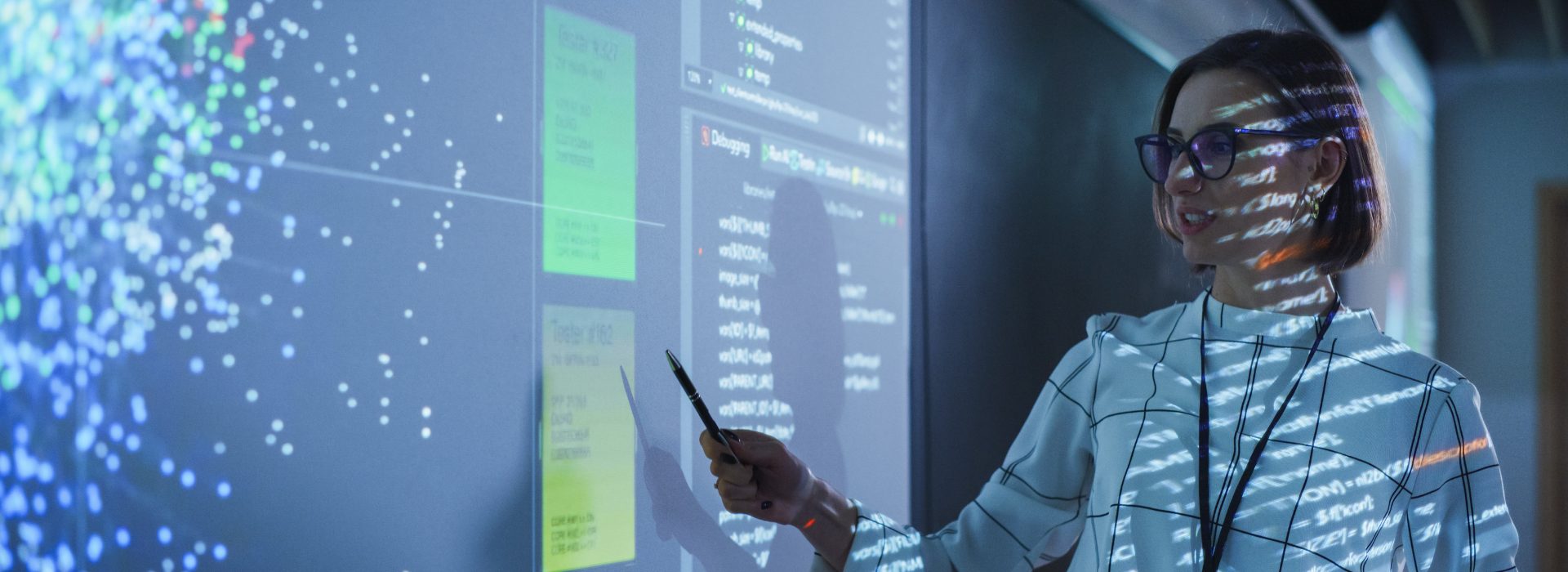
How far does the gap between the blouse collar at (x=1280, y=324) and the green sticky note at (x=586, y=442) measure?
680 mm

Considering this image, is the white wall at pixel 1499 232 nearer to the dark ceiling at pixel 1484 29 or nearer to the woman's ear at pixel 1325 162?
the dark ceiling at pixel 1484 29

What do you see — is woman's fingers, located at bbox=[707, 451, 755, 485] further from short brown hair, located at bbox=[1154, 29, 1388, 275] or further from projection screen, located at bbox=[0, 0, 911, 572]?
short brown hair, located at bbox=[1154, 29, 1388, 275]

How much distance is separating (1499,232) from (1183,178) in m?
4.80

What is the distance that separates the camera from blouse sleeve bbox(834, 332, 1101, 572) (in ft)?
3.78

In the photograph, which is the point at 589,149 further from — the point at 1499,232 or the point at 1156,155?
the point at 1499,232

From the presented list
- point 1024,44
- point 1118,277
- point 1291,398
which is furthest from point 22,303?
point 1118,277

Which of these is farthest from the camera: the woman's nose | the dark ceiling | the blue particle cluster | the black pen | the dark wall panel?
the dark ceiling

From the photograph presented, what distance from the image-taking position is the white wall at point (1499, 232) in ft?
15.3

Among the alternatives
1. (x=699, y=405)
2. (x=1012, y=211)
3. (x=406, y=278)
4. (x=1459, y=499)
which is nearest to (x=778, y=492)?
(x=699, y=405)

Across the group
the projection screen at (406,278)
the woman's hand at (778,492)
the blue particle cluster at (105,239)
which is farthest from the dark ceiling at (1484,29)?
the blue particle cluster at (105,239)

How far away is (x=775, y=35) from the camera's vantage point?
133cm

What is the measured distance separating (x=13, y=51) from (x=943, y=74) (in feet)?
4.44

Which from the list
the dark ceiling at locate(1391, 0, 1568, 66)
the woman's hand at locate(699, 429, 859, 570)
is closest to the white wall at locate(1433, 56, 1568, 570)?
the dark ceiling at locate(1391, 0, 1568, 66)

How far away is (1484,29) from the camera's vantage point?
181 inches
